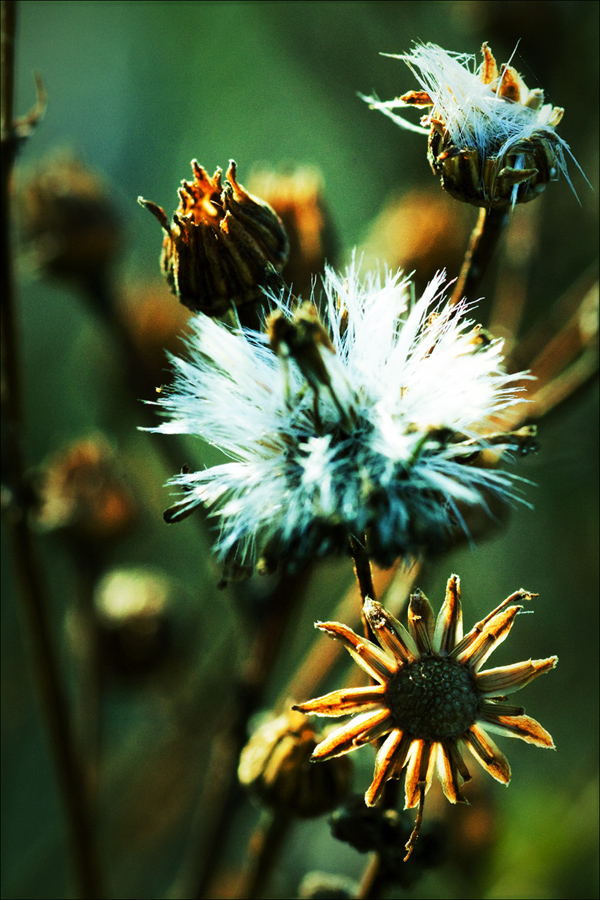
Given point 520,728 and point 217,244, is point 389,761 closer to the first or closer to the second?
point 520,728

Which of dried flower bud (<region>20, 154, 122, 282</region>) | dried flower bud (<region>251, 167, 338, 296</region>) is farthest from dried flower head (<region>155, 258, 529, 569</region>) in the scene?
dried flower bud (<region>20, 154, 122, 282</region>)

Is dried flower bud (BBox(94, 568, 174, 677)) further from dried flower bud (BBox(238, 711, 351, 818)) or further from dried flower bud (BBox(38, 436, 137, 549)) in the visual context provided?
dried flower bud (BBox(238, 711, 351, 818))

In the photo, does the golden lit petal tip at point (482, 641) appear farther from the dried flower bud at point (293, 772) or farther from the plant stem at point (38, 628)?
the plant stem at point (38, 628)

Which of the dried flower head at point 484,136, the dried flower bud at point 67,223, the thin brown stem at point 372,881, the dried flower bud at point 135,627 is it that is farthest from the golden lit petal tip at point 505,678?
the dried flower bud at point 67,223

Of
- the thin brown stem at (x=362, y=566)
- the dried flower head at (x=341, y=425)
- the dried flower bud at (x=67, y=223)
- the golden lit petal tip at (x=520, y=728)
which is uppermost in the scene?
the dried flower bud at (x=67, y=223)

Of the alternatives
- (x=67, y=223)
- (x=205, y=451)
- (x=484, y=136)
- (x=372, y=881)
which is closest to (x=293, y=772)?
(x=372, y=881)

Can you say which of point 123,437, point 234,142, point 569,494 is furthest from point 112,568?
point 234,142
